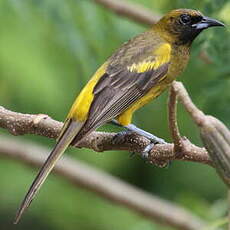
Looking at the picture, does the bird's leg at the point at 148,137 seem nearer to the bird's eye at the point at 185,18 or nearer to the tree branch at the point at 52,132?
the tree branch at the point at 52,132

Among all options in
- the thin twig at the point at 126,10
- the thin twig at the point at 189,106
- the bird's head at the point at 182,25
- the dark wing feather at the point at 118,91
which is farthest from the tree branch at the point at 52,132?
the thin twig at the point at 126,10

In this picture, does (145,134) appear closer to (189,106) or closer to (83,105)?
(83,105)

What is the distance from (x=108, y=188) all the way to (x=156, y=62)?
1.54 metres

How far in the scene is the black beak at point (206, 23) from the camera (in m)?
4.81

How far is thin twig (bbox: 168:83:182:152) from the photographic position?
112 inches

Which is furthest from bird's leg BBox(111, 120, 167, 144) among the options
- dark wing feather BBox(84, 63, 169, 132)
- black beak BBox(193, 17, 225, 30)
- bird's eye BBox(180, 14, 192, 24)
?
bird's eye BBox(180, 14, 192, 24)

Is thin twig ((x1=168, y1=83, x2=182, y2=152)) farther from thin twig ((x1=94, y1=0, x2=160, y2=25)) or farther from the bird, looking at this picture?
thin twig ((x1=94, y1=0, x2=160, y2=25))

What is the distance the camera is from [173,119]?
3.06 m

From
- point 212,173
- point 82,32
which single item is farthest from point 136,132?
point 212,173

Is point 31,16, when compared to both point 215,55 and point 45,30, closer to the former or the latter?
point 45,30

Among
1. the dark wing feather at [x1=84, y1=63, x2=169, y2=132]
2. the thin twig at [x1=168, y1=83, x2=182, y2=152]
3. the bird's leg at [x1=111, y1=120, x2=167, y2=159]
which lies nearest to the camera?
the thin twig at [x1=168, y1=83, x2=182, y2=152]

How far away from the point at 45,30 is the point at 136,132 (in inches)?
96.2

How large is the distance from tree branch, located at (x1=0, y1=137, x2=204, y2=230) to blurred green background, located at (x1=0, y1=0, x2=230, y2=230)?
113 mm

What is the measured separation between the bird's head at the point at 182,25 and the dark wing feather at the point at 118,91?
0.34 meters
